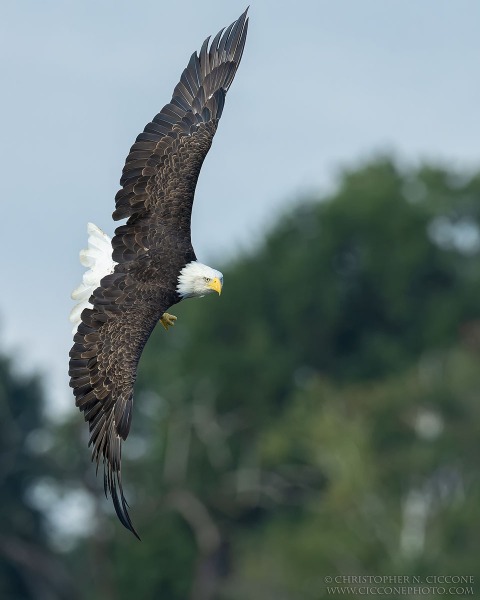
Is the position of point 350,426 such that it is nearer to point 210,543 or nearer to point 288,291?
point 210,543

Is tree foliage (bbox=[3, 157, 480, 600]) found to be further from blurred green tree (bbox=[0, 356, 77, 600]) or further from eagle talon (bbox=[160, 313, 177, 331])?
eagle talon (bbox=[160, 313, 177, 331])

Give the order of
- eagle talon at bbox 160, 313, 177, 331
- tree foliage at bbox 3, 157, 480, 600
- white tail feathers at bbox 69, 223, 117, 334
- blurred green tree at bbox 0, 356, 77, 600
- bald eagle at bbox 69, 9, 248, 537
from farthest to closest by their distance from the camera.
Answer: blurred green tree at bbox 0, 356, 77, 600
tree foliage at bbox 3, 157, 480, 600
eagle talon at bbox 160, 313, 177, 331
white tail feathers at bbox 69, 223, 117, 334
bald eagle at bbox 69, 9, 248, 537

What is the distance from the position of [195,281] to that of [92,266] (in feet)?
2.55

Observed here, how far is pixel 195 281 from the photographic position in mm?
16938

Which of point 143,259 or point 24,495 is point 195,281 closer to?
point 143,259

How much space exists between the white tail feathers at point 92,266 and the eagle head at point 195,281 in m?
0.52

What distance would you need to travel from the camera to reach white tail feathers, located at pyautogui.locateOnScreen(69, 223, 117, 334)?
16.9 meters

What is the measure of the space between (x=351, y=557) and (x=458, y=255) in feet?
47.5

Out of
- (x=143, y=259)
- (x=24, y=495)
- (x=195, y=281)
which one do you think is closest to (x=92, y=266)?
(x=143, y=259)

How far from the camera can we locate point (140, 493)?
42875 mm

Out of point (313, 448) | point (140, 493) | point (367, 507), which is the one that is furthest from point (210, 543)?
point (367, 507)

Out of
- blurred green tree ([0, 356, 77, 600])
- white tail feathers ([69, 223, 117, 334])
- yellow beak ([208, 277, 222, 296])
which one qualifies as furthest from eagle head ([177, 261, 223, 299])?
blurred green tree ([0, 356, 77, 600])

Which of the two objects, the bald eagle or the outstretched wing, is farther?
the outstretched wing

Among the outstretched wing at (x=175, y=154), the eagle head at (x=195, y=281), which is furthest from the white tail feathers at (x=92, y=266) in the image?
the eagle head at (x=195, y=281)
